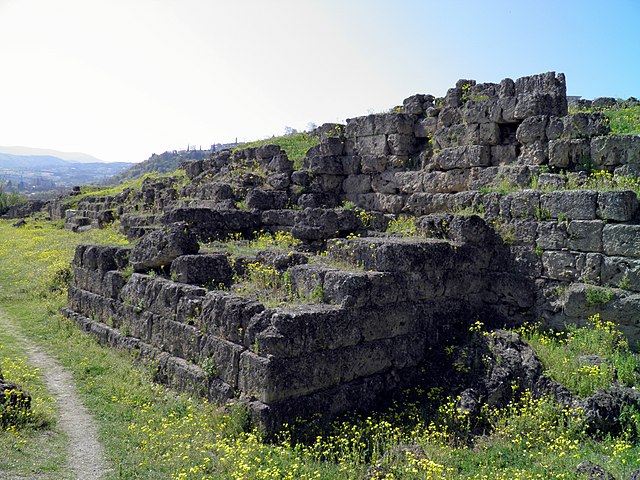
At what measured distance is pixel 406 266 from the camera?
985 centimetres

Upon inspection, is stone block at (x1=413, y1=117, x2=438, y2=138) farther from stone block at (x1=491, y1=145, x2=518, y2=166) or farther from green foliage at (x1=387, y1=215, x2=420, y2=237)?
green foliage at (x1=387, y1=215, x2=420, y2=237)

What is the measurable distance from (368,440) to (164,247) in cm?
613

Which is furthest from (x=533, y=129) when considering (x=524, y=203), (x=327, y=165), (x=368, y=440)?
(x=368, y=440)

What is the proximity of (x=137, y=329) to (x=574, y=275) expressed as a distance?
27.6 ft

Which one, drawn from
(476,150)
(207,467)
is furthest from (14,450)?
(476,150)

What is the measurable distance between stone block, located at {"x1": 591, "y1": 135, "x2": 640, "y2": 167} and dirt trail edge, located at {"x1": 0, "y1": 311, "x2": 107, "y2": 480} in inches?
393

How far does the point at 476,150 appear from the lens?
1336 centimetres

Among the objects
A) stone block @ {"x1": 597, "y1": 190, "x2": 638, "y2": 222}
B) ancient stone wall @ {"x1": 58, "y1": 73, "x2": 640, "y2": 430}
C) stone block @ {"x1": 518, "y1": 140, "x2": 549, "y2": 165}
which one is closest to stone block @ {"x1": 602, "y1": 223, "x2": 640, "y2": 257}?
ancient stone wall @ {"x1": 58, "y1": 73, "x2": 640, "y2": 430}

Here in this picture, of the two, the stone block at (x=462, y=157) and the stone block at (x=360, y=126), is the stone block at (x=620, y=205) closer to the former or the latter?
the stone block at (x=462, y=157)

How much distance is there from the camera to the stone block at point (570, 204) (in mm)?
9750

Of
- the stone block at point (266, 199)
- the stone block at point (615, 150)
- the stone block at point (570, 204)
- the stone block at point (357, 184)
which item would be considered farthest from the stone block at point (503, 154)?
the stone block at point (266, 199)

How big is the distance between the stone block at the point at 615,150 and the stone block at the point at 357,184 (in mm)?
6359

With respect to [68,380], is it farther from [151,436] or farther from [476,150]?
[476,150]

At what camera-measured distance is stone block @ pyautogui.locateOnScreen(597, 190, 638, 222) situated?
30.6 feet
